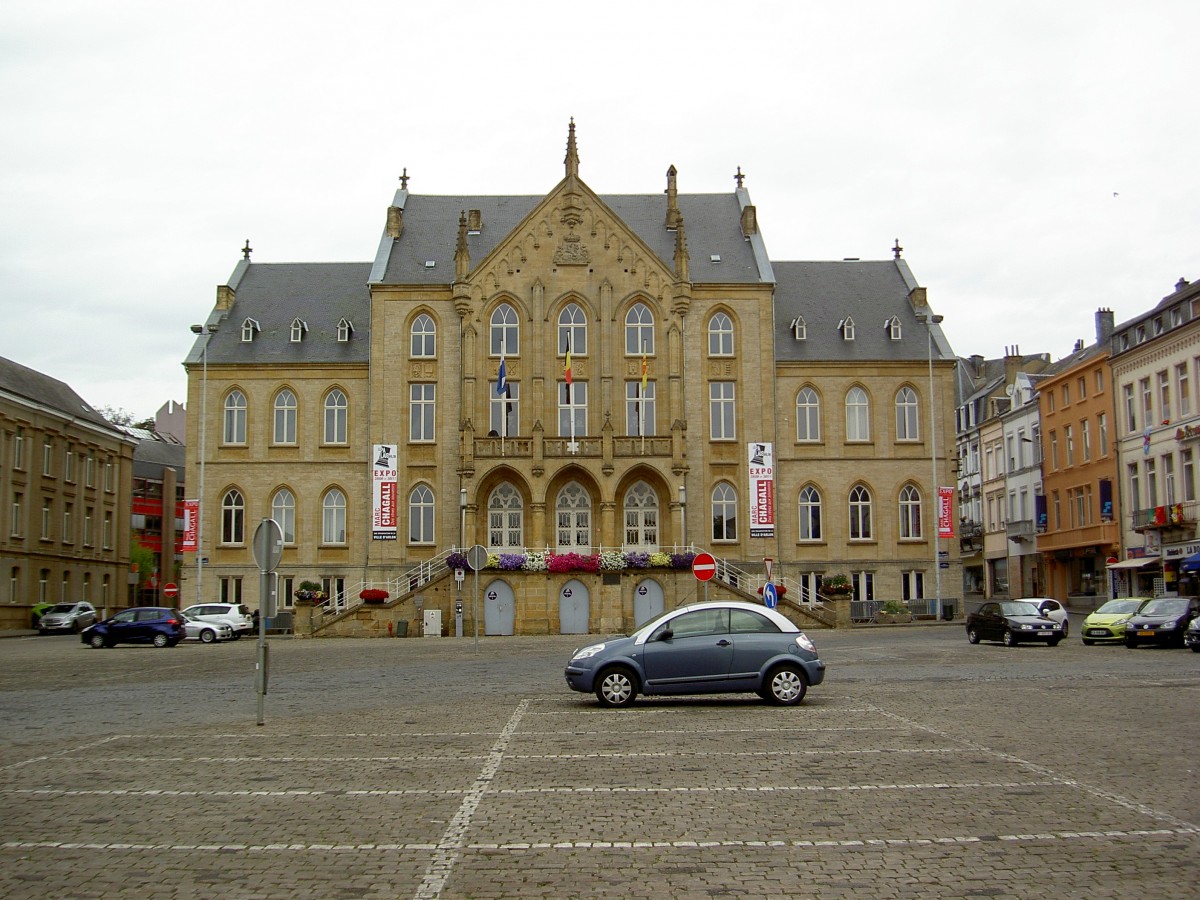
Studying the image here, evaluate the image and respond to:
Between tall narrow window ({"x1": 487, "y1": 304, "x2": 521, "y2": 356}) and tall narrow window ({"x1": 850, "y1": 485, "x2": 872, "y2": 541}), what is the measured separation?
56.4ft

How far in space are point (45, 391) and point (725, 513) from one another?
3882 centimetres

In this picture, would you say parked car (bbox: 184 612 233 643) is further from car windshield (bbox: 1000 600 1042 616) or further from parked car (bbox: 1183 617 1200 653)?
parked car (bbox: 1183 617 1200 653)

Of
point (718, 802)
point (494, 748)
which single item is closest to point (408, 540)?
point (494, 748)

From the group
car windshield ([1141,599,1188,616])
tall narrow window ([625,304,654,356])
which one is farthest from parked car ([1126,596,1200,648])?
tall narrow window ([625,304,654,356])

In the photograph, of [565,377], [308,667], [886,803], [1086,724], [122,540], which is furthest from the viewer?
[122,540]

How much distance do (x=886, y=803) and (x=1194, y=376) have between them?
1847 inches

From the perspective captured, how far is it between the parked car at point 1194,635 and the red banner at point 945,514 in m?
22.7

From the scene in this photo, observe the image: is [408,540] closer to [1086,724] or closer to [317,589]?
[317,589]

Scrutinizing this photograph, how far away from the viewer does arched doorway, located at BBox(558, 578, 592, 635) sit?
2030 inches

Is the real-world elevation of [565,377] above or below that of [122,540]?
above

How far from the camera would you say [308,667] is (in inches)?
1214

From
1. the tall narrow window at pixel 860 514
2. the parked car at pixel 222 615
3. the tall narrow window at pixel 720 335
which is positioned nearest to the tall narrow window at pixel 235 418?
the parked car at pixel 222 615

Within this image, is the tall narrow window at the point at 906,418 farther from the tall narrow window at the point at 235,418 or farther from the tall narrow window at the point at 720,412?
the tall narrow window at the point at 235,418

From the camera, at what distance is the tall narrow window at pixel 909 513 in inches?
2297
